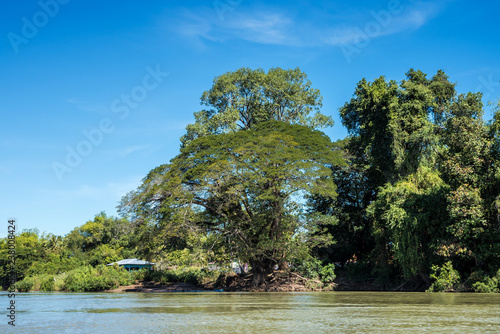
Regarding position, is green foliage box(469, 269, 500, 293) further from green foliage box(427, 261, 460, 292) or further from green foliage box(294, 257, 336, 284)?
green foliage box(294, 257, 336, 284)

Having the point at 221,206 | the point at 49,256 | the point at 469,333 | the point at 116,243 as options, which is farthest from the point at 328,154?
the point at 116,243

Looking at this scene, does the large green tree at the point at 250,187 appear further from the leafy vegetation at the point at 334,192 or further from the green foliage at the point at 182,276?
the green foliage at the point at 182,276

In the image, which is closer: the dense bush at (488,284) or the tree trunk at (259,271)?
the dense bush at (488,284)

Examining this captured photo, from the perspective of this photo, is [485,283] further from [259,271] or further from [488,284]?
[259,271]

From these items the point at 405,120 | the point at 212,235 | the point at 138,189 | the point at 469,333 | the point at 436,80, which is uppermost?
the point at 436,80

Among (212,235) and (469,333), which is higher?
(212,235)

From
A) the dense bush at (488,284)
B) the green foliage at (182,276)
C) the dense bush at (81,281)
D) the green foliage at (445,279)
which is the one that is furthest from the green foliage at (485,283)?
the dense bush at (81,281)

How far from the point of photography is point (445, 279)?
22.0 m

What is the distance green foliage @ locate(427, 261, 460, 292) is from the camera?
2181 centimetres

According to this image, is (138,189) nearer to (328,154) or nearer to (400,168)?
(328,154)

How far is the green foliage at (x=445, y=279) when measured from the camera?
21812 millimetres

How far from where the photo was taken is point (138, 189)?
28328mm

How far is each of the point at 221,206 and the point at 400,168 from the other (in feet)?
34.1

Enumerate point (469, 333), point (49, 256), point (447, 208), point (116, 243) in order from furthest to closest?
1. point (116, 243)
2. point (49, 256)
3. point (447, 208)
4. point (469, 333)
